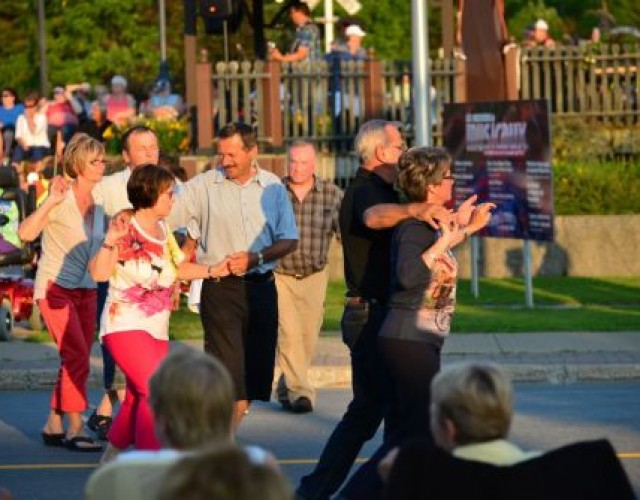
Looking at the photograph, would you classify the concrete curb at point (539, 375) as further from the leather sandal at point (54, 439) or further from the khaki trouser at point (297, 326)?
the leather sandal at point (54, 439)

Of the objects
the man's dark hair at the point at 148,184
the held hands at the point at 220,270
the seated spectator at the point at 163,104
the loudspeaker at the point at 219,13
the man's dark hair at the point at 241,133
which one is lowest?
the held hands at the point at 220,270

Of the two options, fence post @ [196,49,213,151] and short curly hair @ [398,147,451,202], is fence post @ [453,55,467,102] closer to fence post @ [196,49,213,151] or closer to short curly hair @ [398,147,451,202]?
fence post @ [196,49,213,151]

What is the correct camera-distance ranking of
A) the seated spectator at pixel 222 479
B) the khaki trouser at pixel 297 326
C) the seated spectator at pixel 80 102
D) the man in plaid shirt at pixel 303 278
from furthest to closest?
the seated spectator at pixel 80 102, the khaki trouser at pixel 297 326, the man in plaid shirt at pixel 303 278, the seated spectator at pixel 222 479

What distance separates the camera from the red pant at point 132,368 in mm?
9695

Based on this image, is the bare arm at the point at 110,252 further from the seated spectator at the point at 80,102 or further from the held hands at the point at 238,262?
the seated spectator at the point at 80,102

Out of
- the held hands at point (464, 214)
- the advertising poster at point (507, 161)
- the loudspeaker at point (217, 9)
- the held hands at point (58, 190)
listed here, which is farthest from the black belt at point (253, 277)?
the loudspeaker at point (217, 9)

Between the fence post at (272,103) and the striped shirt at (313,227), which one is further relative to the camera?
the fence post at (272,103)

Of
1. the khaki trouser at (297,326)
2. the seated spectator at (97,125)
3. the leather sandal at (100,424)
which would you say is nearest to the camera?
the leather sandal at (100,424)

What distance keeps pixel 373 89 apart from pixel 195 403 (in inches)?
780

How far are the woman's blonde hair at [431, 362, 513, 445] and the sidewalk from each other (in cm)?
933

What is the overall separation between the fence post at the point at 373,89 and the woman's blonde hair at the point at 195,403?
1967 cm

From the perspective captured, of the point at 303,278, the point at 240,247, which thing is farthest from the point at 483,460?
the point at 303,278

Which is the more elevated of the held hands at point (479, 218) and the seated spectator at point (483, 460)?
the held hands at point (479, 218)

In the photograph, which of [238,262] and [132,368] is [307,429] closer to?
[238,262]
